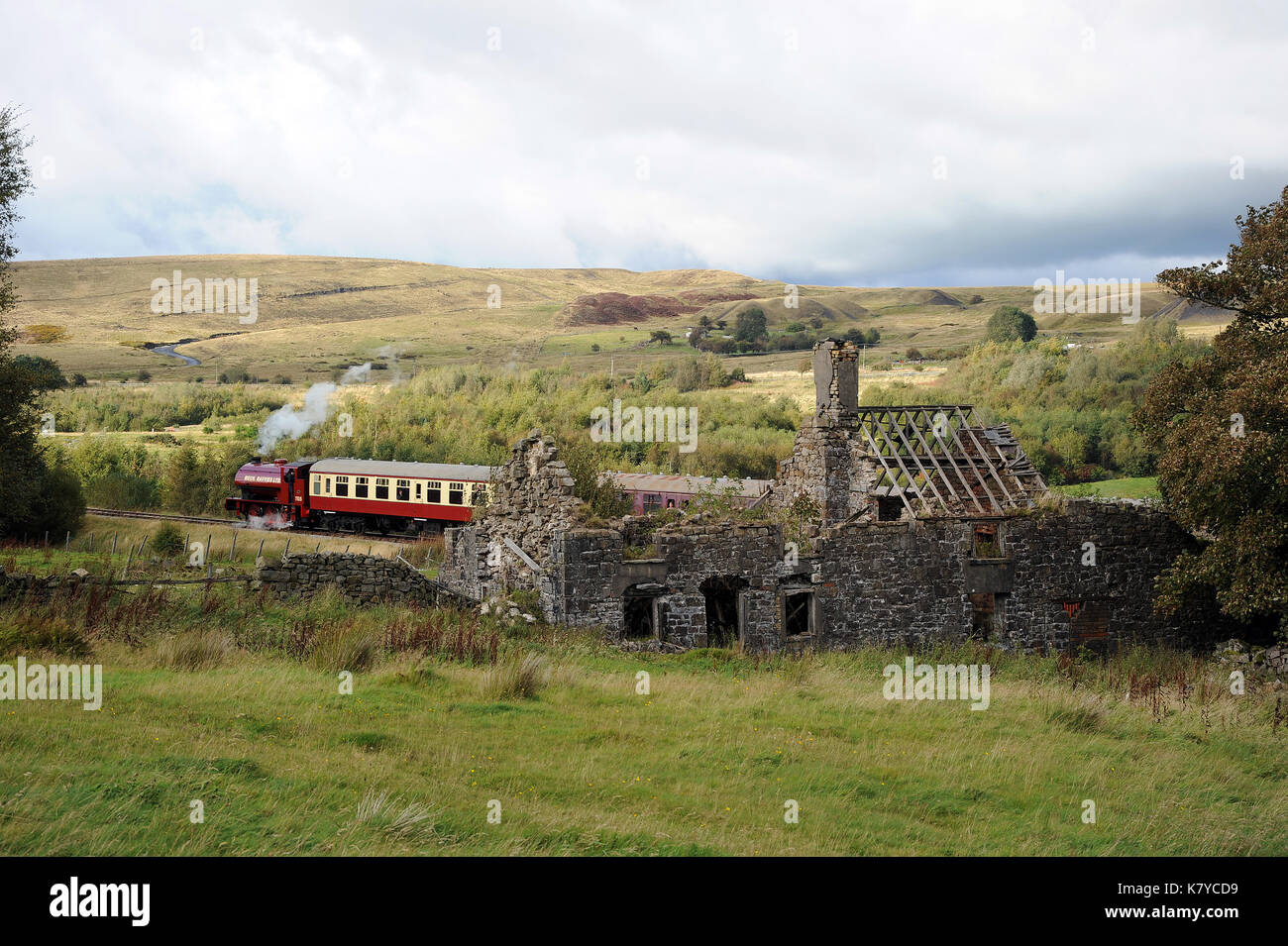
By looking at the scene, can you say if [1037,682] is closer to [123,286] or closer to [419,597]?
[419,597]

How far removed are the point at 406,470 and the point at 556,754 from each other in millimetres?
32380

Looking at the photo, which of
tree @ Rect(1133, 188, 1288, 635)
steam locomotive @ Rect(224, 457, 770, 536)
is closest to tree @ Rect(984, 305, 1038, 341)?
steam locomotive @ Rect(224, 457, 770, 536)

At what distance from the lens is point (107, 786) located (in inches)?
292

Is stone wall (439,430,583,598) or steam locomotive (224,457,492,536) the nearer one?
stone wall (439,430,583,598)

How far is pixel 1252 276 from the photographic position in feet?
58.6

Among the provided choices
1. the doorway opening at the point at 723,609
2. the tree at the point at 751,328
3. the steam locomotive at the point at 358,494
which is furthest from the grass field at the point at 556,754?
the tree at the point at 751,328

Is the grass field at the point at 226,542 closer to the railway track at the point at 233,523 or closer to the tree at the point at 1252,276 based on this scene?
the railway track at the point at 233,523

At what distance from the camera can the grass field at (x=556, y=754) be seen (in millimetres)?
7414

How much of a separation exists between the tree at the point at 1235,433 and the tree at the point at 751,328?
95271 mm

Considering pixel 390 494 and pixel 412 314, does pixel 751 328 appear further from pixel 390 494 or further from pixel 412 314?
pixel 390 494

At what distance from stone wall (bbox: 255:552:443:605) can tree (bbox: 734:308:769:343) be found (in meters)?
98.7

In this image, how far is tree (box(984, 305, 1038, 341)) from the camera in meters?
94.0

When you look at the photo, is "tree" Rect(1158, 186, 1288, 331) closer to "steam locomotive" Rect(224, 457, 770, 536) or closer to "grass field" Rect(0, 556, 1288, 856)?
"grass field" Rect(0, 556, 1288, 856)

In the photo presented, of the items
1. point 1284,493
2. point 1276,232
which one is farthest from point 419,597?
point 1276,232
